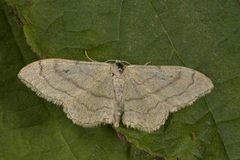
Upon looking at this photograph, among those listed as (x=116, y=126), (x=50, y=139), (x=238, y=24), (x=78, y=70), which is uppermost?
(x=238, y=24)

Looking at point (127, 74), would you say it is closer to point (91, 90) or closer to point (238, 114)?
point (91, 90)

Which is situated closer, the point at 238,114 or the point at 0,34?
the point at 238,114

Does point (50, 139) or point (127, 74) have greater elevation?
point (127, 74)

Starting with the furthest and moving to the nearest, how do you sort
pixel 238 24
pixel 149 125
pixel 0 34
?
pixel 0 34 < pixel 149 125 < pixel 238 24

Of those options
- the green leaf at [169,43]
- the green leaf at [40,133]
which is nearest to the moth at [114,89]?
the green leaf at [169,43]

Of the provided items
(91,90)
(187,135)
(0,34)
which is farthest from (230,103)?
(0,34)

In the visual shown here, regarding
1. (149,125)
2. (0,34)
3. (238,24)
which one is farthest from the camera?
(0,34)

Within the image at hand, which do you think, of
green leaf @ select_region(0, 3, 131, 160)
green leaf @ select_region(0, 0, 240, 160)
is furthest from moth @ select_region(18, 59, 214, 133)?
green leaf @ select_region(0, 3, 131, 160)

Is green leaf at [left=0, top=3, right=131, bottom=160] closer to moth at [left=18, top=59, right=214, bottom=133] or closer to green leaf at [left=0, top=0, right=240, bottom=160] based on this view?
moth at [left=18, top=59, right=214, bottom=133]

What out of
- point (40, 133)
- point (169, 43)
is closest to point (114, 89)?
point (169, 43)
